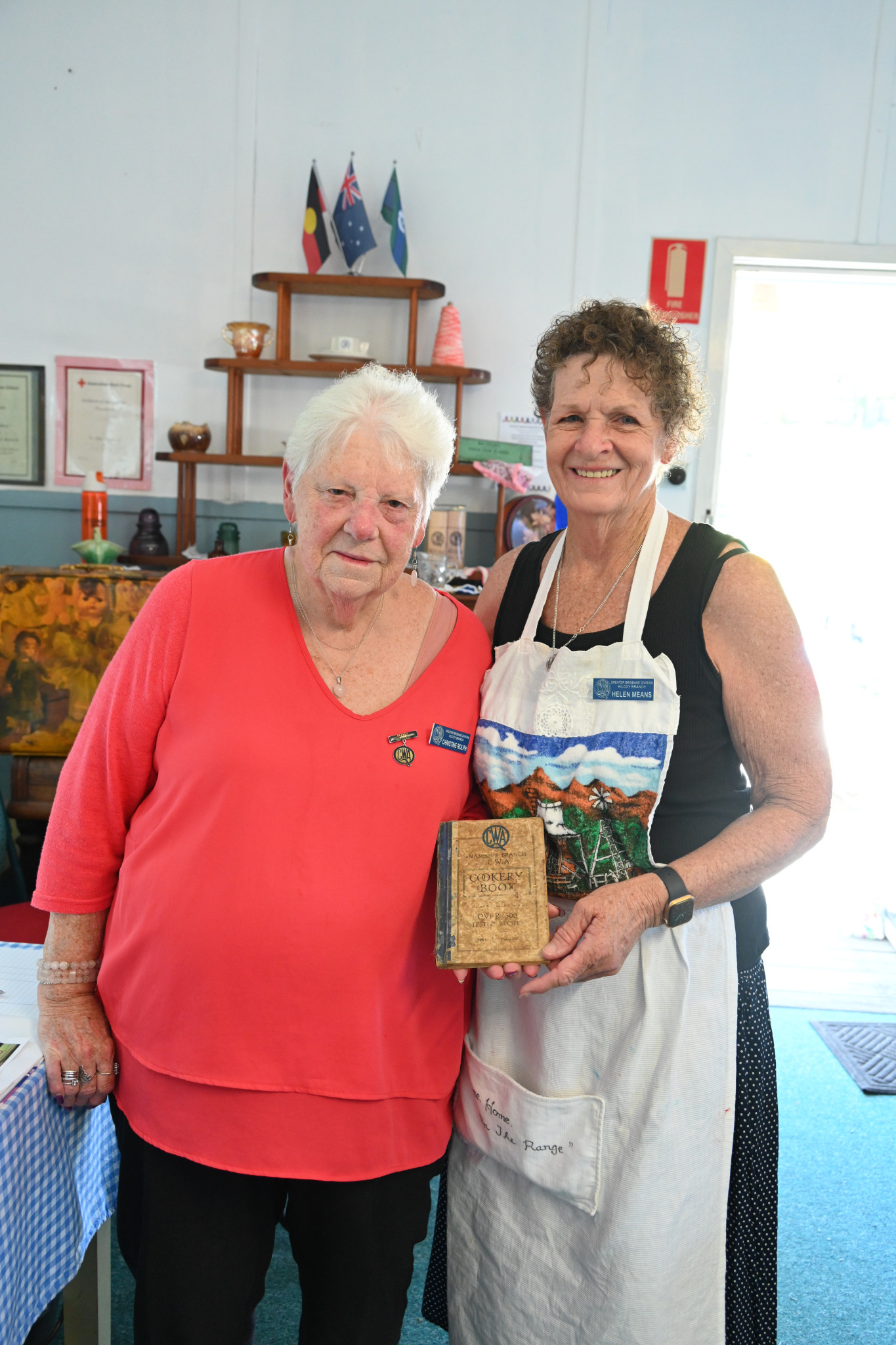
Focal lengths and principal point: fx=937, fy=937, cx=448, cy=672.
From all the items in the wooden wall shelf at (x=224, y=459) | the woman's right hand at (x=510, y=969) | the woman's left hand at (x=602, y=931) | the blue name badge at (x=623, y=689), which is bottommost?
the woman's right hand at (x=510, y=969)

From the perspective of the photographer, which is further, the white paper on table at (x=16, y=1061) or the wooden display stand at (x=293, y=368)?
the wooden display stand at (x=293, y=368)

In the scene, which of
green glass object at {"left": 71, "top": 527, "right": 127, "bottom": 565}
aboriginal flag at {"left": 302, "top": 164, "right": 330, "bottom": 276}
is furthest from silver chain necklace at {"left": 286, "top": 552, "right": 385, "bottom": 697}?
aboriginal flag at {"left": 302, "top": 164, "right": 330, "bottom": 276}

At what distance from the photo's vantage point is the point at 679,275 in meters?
3.68

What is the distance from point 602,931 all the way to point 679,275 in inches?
126

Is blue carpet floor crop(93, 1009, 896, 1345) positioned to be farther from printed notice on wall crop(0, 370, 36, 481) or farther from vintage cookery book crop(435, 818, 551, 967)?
printed notice on wall crop(0, 370, 36, 481)

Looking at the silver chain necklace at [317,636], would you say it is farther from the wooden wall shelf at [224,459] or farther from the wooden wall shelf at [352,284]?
the wooden wall shelf at [352,284]

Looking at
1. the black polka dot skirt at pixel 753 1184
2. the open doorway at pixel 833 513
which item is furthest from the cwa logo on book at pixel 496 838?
the open doorway at pixel 833 513

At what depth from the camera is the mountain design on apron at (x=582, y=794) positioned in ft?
4.21

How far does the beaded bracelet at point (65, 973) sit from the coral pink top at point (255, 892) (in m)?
0.04

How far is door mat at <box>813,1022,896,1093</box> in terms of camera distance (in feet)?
9.37

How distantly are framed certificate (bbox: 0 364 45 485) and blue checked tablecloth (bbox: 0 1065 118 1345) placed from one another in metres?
3.17

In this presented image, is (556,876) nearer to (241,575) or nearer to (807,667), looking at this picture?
(807,667)

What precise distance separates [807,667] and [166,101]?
11.8 ft

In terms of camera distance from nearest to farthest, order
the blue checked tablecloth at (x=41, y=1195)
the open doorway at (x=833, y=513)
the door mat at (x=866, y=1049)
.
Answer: the blue checked tablecloth at (x=41, y=1195) → the door mat at (x=866, y=1049) → the open doorway at (x=833, y=513)
